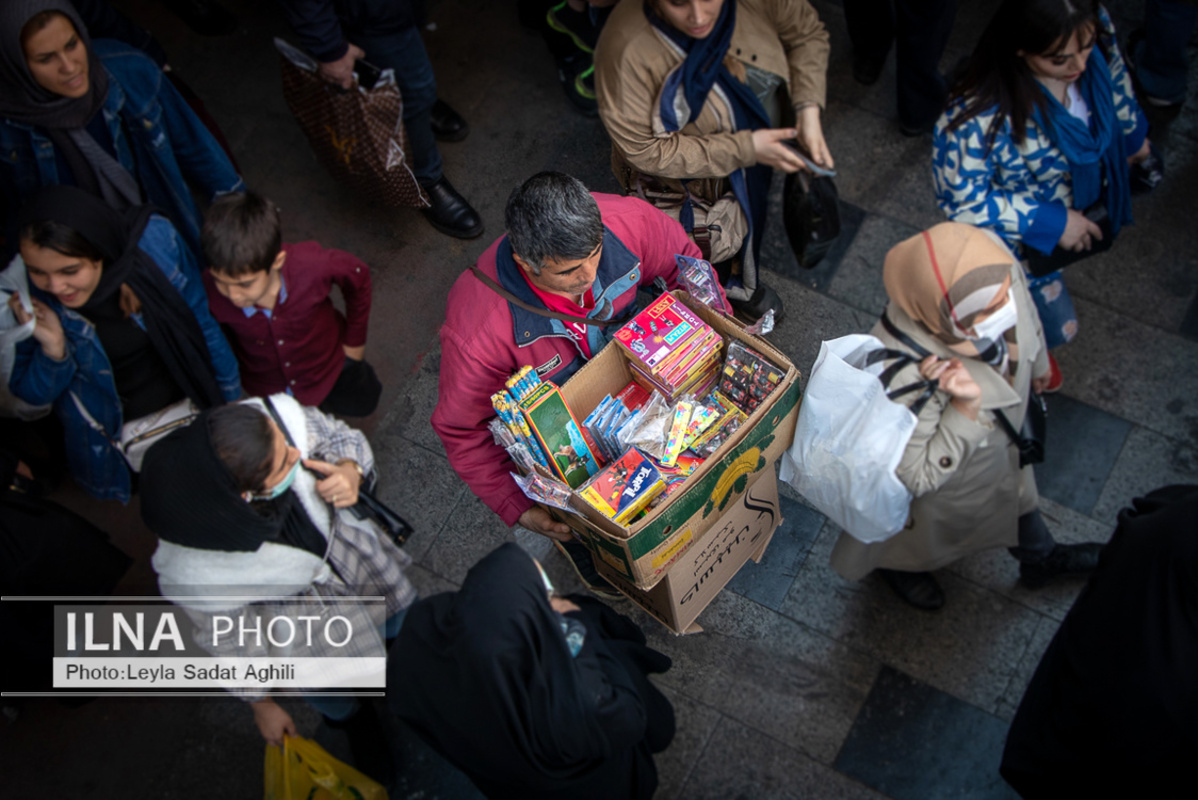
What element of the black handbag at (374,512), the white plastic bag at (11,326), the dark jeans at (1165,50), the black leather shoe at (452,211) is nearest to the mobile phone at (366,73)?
the black leather shoe at (452,211)

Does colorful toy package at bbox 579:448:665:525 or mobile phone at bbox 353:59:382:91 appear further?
mobile phone at bbox 353:59:382:91

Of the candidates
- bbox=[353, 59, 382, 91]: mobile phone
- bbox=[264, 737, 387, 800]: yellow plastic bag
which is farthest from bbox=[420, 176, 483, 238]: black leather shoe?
bbox=[264, 737, 387, 800]: yellow plastic bag

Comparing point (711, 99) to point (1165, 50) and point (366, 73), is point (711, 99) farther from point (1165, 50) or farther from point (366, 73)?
point (1165, 50)

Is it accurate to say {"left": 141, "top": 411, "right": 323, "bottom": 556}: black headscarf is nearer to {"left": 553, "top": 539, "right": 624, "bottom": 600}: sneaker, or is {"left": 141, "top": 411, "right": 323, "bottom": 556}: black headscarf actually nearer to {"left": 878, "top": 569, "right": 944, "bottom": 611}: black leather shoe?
{"left": 553, "top": 539, "right": 624, "bottom": 600}: sneaker

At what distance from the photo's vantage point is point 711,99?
335 cm

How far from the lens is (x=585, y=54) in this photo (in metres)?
5.05

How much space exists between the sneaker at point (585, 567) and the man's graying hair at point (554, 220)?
1106 millimetres

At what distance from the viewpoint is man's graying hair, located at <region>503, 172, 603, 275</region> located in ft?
8.14

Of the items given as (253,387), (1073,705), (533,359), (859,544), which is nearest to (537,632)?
(533,359)

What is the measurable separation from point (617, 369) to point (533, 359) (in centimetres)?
29

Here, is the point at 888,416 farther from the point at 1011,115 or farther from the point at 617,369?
the point at 1011,115

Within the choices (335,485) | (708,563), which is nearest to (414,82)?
(335,485)

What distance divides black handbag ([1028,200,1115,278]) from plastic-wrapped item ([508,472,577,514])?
2.42 meters

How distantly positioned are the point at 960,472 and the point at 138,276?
334 centimetres
